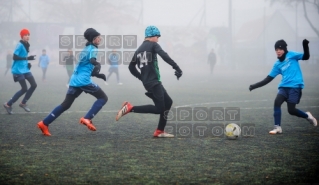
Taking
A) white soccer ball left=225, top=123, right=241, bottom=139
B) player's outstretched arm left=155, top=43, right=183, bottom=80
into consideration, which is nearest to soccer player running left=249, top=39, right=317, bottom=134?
white soccer ball left=225, top=123, right=241, bottom=139

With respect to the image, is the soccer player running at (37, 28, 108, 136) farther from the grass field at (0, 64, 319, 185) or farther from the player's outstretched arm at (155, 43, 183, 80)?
the player's outstretched arm at (155, 43, 183, 80)

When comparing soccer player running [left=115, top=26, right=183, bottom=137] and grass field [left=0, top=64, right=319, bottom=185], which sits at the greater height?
soccer player running [left=115, top=26, right=183, bottom=137]

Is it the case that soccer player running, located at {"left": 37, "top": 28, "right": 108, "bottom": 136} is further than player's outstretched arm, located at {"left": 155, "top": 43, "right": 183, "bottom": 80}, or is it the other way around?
soccer player running, located at {"left": 37, "top": 28, "right": 108, "bottom": 136}

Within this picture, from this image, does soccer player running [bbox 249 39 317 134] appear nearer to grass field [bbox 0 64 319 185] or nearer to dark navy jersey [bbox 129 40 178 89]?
grass field [bbox 0 64 319 185]

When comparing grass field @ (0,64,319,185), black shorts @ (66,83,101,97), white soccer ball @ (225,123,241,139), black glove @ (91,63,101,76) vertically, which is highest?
black glove @ (91,63,101,76)

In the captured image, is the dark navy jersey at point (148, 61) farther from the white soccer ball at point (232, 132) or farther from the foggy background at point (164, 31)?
the foggy background at point (164, 31)

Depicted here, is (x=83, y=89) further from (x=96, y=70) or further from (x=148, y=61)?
(x=148, y=61)

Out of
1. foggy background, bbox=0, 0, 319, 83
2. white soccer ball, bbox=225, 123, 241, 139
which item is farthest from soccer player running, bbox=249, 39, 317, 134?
foggy background, bbox=0, 0, 319, 83

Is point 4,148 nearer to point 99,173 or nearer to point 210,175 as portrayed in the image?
point 99,173

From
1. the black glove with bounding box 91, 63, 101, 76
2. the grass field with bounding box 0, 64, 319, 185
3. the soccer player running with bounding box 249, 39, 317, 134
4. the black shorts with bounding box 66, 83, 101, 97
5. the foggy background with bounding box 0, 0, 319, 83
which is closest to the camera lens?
the grass field with bounding box 0, 64, 319, 185

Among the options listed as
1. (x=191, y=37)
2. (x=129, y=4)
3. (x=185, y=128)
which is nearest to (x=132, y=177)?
(x=185, y=128)

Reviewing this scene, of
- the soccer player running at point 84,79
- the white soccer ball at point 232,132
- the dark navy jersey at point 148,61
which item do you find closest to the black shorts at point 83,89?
the soccer player running at point 84,79

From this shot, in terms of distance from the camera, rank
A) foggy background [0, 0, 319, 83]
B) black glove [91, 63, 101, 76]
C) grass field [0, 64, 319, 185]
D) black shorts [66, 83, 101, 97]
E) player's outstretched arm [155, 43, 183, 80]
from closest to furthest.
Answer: grass field [0, 64, 319, 185] < player's outstretched arm [155, 43, 183, 80] < black glove [91, 63, 101, 76] < black shorts [66, 83, 101, 97] < foggy background [0, 0, 319, 83]

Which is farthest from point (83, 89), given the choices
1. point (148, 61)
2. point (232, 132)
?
point (232, 132)
